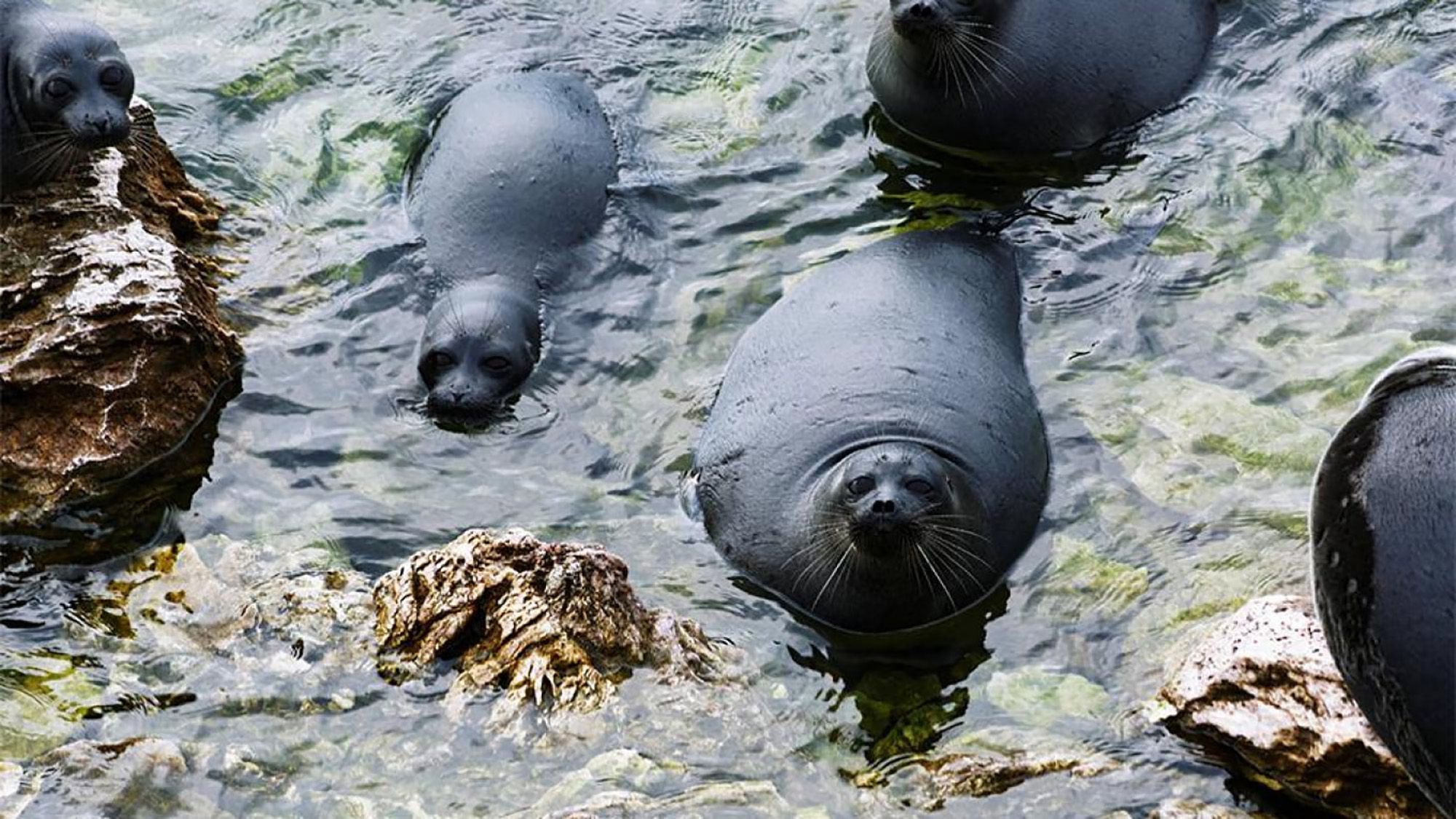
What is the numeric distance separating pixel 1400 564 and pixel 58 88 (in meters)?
6.10

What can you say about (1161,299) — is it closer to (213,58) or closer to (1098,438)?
(1098,438)

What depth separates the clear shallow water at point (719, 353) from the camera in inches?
243

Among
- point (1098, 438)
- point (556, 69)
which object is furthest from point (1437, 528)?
point (556, 69)

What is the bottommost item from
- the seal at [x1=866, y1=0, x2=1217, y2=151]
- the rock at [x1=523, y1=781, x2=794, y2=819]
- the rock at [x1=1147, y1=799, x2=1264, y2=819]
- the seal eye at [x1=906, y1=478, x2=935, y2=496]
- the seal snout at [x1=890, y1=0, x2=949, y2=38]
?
the rock at [x1=523, y1=781, x2=794, y2=819]

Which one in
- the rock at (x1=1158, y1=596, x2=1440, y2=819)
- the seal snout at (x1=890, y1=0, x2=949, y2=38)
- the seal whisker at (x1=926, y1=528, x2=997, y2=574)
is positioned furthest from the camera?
the seal snout at (x1=890, y1=0, x2=949, y2=38)

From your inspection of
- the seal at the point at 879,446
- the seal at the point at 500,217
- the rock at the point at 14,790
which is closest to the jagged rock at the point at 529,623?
the seal at the point at 879,446

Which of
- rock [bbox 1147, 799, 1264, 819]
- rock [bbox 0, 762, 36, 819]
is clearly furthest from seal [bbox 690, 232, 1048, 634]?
rock [bbox 0, 762, 36, 819]

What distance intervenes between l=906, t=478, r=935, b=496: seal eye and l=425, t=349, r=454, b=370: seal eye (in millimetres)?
2463

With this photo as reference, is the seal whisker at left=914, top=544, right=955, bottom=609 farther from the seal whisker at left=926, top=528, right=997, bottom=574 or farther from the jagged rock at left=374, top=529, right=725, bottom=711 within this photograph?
the jagged rock at left=374, top=529, right=725, bottom=711

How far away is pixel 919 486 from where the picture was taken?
673 cm

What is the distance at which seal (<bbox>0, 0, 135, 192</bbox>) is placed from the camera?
832 cm

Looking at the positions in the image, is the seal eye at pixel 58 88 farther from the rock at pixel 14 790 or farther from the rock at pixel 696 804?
the rock at pixel 696 804

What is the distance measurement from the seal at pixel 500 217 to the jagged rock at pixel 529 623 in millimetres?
1785

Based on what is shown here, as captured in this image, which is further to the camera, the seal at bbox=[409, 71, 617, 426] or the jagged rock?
the seal at bbox=[409, 71, 617, 426]
